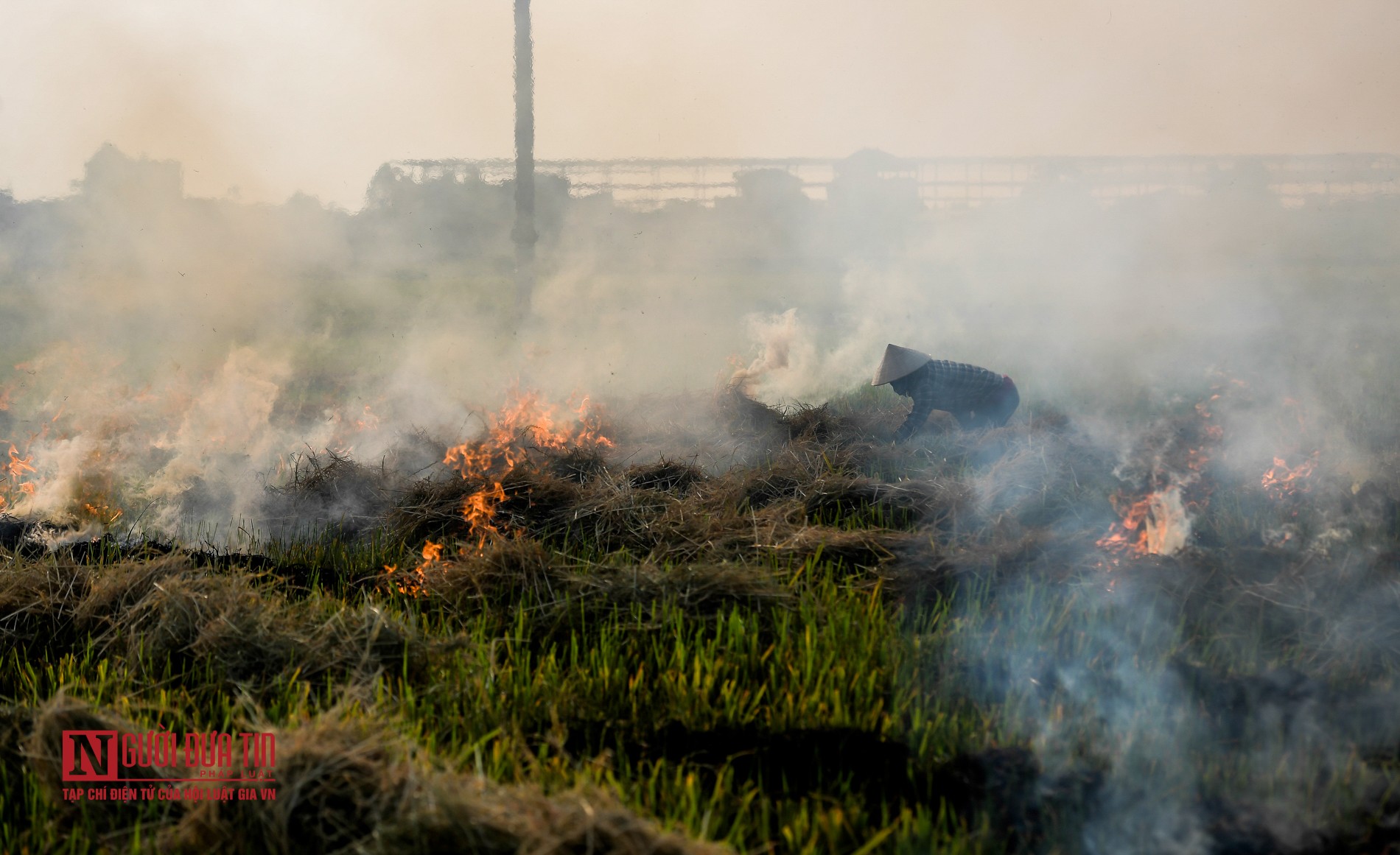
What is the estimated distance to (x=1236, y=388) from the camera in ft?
29.1

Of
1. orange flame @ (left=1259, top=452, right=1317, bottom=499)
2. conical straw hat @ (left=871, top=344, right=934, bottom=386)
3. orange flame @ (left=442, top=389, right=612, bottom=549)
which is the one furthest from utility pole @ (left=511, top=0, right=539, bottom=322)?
orange flame @ (left=1259, top=452, right=1317, bottom=499)

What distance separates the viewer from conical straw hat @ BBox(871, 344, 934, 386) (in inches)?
308

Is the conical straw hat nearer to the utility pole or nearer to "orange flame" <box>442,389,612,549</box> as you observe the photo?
"orange flame" <box>442,389,612,549</box>

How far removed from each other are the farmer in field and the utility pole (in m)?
8.15

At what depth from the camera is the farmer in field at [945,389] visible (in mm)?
7863

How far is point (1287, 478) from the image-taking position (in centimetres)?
571

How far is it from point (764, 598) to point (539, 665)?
3.61 ft

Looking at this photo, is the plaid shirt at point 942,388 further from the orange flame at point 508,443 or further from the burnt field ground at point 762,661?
the orange flame at point 508,443

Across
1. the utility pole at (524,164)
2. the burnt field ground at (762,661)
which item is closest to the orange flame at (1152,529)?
the burnt field ground at (762,661)

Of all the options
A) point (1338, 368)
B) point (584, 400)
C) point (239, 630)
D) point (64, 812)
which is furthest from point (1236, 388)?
point (64, 812)

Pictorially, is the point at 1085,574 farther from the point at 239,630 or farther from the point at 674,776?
the point at 239,630

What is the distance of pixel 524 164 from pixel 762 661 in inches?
484

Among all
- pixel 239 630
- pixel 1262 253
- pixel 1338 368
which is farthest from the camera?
pixel 1262 253

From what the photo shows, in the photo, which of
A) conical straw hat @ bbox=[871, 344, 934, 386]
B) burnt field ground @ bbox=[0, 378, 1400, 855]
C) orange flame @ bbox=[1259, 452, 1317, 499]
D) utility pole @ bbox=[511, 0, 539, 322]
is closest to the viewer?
burnt field ground @ bbox=[0, 378, 1400, 855]
